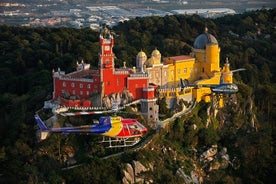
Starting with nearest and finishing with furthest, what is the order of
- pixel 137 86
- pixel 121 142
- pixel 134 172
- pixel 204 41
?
pixel 134 172 → pixel 121 142 → pixel 137 86 → pixel 204 41

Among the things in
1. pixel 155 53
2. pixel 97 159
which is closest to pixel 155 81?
pixel 155 53

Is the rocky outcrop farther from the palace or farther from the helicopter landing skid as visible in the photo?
the palace

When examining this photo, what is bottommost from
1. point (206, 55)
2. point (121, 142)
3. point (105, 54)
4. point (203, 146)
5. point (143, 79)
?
point (203, 146)

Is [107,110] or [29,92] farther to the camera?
[29,92]

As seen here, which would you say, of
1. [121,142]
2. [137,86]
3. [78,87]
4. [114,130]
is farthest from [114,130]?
[78,87]

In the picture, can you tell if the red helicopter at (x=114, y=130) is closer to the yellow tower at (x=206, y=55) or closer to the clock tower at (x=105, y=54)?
the clock tower at (x=105, y=54)

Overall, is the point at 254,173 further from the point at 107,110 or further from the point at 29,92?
the point at 29,92

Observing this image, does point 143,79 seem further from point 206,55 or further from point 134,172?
point 206,55

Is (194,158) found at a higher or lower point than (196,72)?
lower
